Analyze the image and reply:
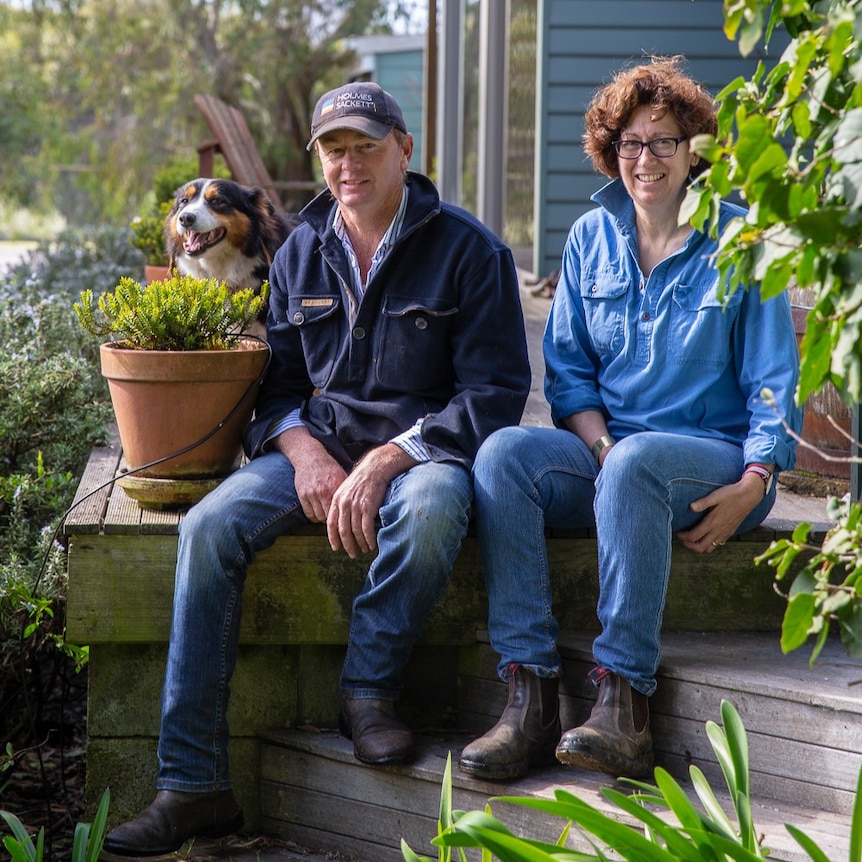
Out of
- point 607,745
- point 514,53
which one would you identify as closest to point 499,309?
point 607,745

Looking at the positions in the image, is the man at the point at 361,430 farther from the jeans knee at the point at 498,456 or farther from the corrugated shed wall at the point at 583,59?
the corrugated shed wall at the point at 583,59

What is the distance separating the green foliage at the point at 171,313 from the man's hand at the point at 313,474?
0.31 m

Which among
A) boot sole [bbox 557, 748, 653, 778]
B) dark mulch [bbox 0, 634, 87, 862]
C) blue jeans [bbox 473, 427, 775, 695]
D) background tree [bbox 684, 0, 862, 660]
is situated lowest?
dark mulch [bbox 0, 634, 87, 862]

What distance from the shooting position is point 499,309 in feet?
9.50

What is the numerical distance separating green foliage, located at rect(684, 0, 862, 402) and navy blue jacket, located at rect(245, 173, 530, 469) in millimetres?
1312

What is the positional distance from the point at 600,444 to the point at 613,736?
0.69 m

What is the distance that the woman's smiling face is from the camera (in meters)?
2.83

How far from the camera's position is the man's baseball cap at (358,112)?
9.32 feet

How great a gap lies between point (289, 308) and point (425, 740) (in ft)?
3.63

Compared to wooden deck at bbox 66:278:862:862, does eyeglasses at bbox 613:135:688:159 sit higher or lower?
higher

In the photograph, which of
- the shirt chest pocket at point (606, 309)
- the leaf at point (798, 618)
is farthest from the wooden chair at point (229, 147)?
the leaf at point (798, 618)

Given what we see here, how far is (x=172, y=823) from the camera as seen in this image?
267 centimetres

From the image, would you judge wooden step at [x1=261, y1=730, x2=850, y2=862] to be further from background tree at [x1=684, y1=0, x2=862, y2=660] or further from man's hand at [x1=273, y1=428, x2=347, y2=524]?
background tree at [x1=684, y1=0, x2=862, y2=660]

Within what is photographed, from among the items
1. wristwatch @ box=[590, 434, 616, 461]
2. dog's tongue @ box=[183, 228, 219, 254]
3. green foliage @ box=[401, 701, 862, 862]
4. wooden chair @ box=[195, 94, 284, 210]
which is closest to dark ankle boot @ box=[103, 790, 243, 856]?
green foliage @ box=[401, 701, 862, 862]
